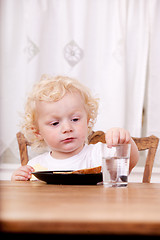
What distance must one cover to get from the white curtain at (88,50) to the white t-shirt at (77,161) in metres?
0.46

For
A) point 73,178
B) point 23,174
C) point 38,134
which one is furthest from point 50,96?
point 73,178

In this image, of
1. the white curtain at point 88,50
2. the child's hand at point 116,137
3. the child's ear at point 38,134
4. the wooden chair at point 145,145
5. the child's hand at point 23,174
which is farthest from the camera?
the white curtain at point 88,50

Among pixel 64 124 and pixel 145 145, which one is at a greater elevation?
pixel 64 124

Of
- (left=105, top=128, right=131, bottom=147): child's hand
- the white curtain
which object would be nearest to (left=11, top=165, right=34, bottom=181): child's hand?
(left=105, top=128, right=131, bottom=147): child's hand

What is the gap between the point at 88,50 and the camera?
1921 mm

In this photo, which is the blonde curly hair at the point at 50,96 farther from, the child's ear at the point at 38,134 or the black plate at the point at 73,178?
Result: the black plate at the point at 73,178

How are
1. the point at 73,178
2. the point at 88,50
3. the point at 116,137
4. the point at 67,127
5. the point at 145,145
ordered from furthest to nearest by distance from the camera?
the point at 88,50 → the point at 145,145 → the point at 67,127 → the point at 116,137 → the point at 73,178

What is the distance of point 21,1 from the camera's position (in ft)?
6.29

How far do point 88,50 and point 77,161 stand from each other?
80cm

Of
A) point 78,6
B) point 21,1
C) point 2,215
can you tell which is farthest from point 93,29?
point 2,215

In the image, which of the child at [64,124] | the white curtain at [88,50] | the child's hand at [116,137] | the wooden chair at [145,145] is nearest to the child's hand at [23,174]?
the child at [64,124]

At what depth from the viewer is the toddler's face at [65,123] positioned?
1325 millimetres

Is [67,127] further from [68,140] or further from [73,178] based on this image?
[73,178]

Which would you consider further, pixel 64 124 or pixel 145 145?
pixel 145 145
